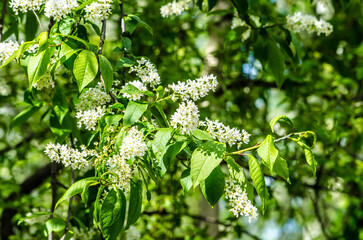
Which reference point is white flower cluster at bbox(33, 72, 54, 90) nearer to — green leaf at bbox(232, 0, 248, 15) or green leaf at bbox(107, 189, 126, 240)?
green leaf at bbox(107, 189, 126, 240)

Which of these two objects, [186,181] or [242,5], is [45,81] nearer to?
[186,181]

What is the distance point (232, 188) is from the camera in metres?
1.47

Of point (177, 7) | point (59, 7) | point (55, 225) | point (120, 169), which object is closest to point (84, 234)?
point (55, 225)

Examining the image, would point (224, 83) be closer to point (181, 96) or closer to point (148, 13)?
point (148, 13)

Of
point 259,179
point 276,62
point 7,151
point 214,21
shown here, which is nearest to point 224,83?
point 214,21

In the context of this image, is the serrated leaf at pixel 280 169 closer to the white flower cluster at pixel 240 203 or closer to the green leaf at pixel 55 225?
the white flower cluster at pixel 240 203

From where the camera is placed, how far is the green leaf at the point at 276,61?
2377 millimetres

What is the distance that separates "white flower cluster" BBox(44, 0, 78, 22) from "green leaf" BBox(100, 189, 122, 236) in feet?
2.59

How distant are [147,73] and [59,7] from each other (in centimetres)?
45

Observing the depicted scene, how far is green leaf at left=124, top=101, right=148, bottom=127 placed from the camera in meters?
1.32

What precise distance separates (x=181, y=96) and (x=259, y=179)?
422 mm

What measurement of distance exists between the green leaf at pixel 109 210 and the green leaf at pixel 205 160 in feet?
0.98

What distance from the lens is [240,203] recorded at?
1400 mm

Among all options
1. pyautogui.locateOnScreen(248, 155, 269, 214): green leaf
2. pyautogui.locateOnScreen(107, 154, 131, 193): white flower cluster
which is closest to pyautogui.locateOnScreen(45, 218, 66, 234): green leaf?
pyautogui.locateOnScreen(107, 154, 131, 193): white flower cluster
